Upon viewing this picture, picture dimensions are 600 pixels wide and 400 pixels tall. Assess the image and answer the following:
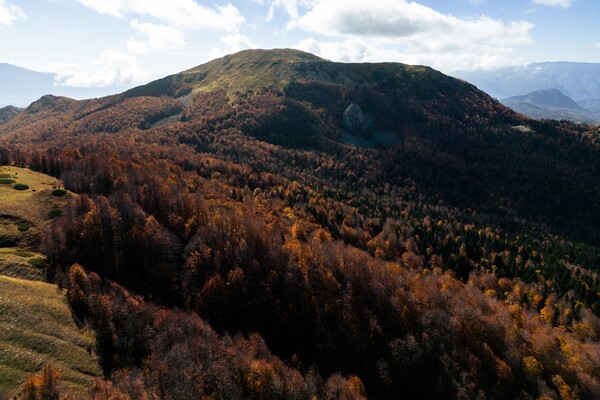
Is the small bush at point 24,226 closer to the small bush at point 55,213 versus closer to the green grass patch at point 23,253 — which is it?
the small bush at point 55,213

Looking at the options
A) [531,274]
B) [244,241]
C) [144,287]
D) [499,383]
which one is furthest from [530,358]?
[144,287]

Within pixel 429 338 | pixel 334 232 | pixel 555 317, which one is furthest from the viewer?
pixel 334 232

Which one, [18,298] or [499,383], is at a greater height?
[18,298]

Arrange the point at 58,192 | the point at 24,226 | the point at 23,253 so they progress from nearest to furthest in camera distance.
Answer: the point at 23,253 → the point at 24,226 → the point at 58,192

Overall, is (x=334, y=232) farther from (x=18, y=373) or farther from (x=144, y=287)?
(x=18, y=373)

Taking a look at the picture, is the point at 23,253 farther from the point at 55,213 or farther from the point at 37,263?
the point at 55,213

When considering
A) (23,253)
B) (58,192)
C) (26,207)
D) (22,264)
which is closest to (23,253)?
(23,253)

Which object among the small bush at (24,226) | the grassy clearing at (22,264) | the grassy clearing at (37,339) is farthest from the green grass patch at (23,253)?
the grassy clearing at (37,339)

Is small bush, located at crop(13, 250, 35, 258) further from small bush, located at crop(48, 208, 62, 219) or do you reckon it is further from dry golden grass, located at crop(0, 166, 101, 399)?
small bush, located at crop(48, 208, 62, 219)
